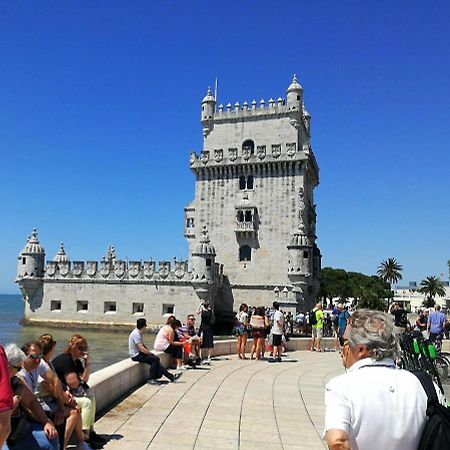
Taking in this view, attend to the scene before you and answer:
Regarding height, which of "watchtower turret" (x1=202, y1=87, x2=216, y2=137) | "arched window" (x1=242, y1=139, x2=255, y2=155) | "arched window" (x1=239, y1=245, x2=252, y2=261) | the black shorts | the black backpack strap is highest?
"watchtower turret" (x1=202, y1=87, x2=216, y2=137)

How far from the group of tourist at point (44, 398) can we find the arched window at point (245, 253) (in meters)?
32.3

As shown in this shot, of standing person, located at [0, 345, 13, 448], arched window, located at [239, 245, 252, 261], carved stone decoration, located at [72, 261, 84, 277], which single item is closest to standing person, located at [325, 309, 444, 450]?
standing person, located at [0, 345, 13, 448]

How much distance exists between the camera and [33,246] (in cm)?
4153

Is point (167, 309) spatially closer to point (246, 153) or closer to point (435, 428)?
point (246, 153)

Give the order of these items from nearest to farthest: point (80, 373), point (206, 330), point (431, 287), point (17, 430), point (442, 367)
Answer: point (17, 430) < point (80, 373) < point (442, 367) < point (206, 330) < point (431, 287)

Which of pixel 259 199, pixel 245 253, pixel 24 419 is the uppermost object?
pixel 259 199

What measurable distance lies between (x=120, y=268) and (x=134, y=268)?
130 cm

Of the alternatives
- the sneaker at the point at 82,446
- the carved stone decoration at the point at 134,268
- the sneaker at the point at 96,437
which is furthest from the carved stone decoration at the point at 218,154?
the sneaker at the point at 82,446

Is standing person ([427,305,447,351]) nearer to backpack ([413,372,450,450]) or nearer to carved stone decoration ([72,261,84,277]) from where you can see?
backpack ([413,372,450,450])

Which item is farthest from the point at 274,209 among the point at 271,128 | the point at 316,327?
the point at 316,327

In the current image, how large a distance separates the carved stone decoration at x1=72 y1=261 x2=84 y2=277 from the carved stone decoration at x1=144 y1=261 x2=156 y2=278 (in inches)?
234

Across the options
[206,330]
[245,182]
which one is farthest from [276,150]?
[206,330]

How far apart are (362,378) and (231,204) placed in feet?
124

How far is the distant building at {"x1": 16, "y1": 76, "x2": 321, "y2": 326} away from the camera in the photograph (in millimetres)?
37812
